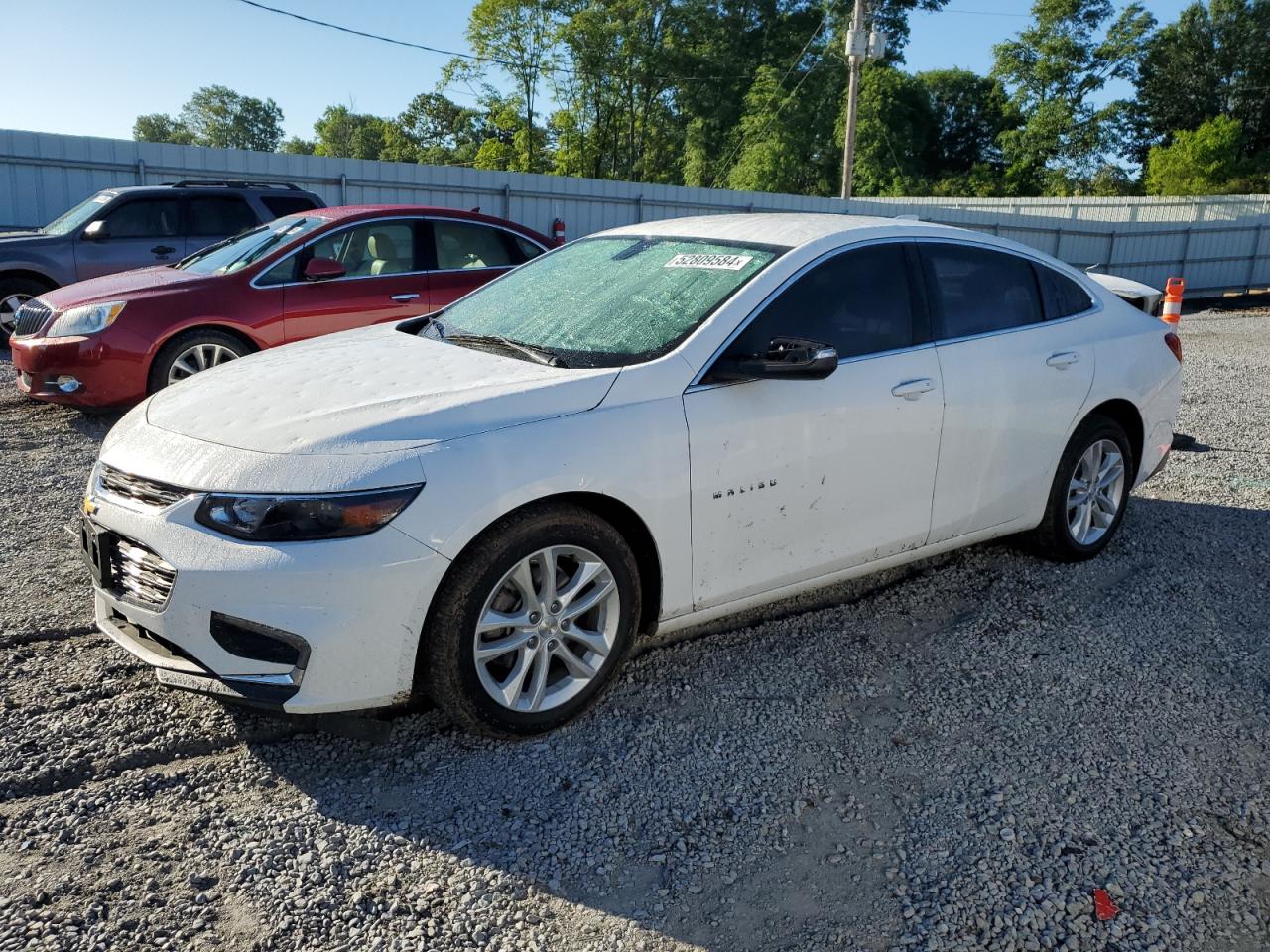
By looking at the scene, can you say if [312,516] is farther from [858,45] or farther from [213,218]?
[858,45]

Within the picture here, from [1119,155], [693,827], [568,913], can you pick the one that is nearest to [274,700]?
[568,913]

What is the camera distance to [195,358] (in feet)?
23.6

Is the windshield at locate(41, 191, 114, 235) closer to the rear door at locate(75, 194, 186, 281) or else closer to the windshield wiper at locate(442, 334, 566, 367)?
the rear door at locate(75, 194, 186, 281)

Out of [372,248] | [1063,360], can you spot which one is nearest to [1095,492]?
[1063,360]

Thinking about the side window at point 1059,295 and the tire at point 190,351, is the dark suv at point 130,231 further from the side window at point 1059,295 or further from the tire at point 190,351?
the side window at point 1059,295

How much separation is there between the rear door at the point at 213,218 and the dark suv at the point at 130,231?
0.01m

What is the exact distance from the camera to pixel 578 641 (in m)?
3.30

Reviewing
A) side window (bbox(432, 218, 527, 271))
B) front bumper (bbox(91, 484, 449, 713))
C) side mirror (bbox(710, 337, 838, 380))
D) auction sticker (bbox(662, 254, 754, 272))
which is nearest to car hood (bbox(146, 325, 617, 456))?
front bumper (bbox(91, 484, 449, 713))

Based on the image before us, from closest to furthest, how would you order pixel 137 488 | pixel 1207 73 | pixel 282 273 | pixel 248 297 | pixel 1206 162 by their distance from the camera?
pixel 137 488 → pixel 248 297 → pixel 282 273 → pixel 1206 162 → pixel 1207 73

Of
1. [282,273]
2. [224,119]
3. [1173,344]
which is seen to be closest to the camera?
[1173,344]

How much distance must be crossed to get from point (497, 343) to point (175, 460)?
4.15 feet

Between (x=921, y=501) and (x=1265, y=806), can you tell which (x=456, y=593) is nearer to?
(x=921, y=501)

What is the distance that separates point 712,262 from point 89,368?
16.2 ft

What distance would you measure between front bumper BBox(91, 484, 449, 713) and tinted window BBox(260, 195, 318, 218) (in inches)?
328
